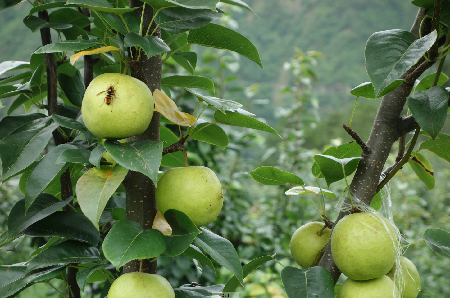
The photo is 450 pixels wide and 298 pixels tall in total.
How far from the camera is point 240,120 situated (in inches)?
22.6

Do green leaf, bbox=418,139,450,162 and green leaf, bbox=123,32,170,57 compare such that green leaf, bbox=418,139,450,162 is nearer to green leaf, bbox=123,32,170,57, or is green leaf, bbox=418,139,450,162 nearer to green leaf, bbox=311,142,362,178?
green leaf, bbox=311,142,362,178

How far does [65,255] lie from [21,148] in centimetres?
19

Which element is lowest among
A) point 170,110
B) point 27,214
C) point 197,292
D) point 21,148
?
point 197,292

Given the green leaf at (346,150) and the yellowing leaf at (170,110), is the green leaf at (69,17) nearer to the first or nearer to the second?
the yellowing leaf at (170,110)

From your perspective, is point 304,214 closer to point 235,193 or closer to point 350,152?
point 235,193

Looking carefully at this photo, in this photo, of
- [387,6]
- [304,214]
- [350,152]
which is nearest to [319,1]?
[387,6]

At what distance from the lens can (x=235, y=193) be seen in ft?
8.33

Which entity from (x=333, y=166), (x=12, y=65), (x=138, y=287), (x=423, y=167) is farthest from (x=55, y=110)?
(x=423, y=167)

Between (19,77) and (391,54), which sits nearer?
(391,54)

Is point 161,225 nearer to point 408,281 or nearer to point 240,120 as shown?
point 240,120

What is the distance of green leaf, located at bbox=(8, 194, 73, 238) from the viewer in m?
0.57

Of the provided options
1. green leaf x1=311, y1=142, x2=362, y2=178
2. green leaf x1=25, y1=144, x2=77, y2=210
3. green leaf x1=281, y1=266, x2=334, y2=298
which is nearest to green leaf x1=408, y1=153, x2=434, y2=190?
green leaf x1=311, y1=142, x2=362, y2=178

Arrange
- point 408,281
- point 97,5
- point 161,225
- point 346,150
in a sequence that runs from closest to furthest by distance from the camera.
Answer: point 97,5 < point 161,225 < point 408,281 < point 346,150

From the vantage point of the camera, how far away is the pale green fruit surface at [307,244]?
2.23 feet
